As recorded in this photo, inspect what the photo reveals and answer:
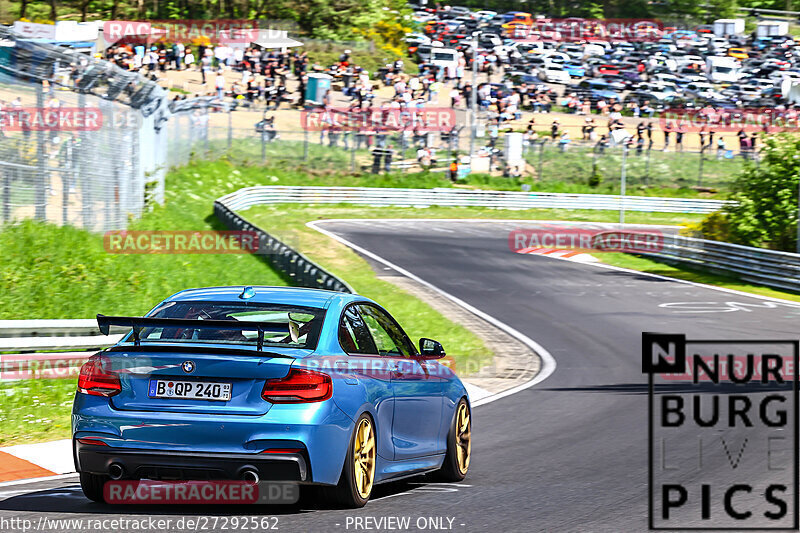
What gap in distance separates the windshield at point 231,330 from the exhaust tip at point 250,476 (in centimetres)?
74

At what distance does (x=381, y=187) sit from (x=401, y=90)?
7.00 metres

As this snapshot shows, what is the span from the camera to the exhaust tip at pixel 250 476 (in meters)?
6.18

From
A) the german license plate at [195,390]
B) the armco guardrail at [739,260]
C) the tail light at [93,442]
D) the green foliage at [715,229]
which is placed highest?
the german license plate at [195,390]

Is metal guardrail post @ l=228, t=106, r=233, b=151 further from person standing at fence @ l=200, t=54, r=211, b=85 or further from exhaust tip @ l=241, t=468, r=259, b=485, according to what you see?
exhaust tip @ l=241, t=468, r=259, b=485

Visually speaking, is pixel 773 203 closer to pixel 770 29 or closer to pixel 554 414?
pixel 554 414

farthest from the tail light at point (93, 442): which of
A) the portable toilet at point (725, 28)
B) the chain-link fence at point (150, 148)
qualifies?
the portable toilet at point (725, 28)

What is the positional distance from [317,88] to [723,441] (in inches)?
1704

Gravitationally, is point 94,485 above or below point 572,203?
above

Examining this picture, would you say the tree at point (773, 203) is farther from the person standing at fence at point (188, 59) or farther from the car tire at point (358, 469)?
the person standing at fence at point (188, 59)

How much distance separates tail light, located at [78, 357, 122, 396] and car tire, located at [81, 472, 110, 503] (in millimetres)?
568

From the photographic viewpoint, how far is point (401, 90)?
51.7 metres

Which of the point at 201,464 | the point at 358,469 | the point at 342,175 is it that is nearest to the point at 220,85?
the point at 342,175

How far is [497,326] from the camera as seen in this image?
72.3 feet

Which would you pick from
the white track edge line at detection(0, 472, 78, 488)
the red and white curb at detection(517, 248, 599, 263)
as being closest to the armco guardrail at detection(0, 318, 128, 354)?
the white track edge line at detection(0, 472, 78, 488)
